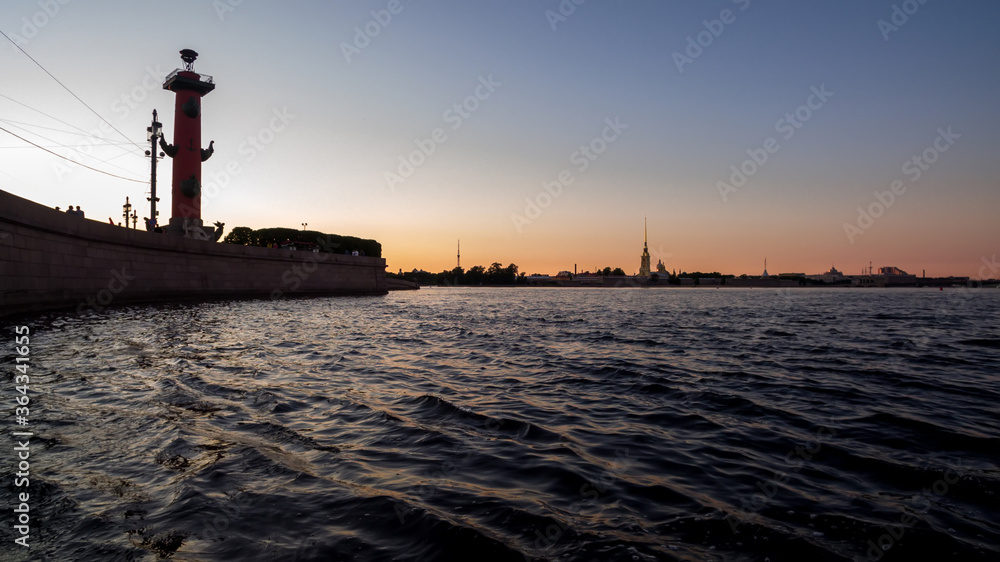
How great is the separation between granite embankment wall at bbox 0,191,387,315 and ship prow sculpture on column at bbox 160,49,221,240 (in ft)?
20.2

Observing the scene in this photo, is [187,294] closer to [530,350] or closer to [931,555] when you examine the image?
[530,350]

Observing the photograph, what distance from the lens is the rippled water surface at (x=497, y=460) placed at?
125 inches

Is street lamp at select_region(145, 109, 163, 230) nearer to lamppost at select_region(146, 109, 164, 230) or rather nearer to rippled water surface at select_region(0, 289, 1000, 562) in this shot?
lamppost at select_region(146, 109, 164, 230)

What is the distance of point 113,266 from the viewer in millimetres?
23516

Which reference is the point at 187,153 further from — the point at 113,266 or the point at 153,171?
the point at 113,266

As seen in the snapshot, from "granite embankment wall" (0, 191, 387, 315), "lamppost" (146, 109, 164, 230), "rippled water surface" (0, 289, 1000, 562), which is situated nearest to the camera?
"rippled water surface" (0, 289, 1000, 562)

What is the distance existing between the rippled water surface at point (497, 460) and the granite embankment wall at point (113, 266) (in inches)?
347

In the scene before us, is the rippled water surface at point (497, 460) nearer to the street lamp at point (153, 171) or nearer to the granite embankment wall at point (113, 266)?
the granite embankment wall at point (113, 266)

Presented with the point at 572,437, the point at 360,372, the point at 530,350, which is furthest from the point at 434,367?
the point at 572,437

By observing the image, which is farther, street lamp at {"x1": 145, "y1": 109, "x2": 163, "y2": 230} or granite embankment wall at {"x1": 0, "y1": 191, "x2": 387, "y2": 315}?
street lamp at {"x1": 145, "y1": 109, "x2": 163, "y2": 230}

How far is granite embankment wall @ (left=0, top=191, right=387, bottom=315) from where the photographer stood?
53.9ft

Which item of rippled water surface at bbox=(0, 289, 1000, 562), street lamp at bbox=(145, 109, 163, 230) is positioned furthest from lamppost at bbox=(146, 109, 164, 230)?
rippled water surface at bbox=(0, 289, 1000, 562)

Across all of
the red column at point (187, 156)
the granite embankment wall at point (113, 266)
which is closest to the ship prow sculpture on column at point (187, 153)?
the red column at point (187, 156)

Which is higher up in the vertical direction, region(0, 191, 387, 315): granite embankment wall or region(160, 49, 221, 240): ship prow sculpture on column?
region(160, 49, 221, 240): ship prow sculpture on column
